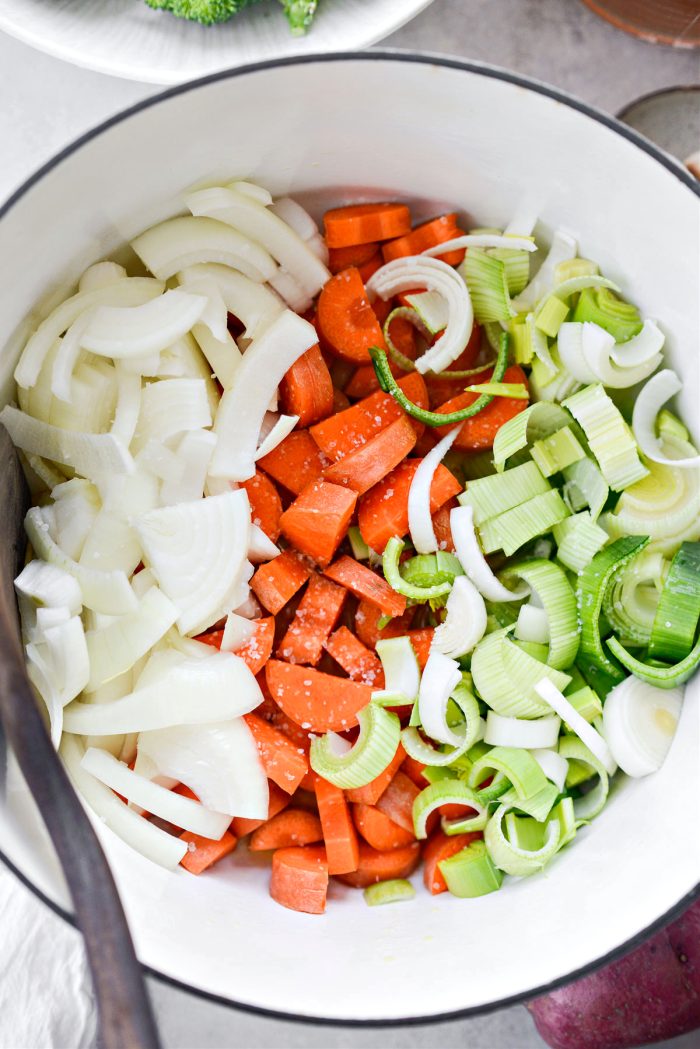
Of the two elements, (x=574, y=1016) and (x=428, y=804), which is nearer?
(x=428, y=804)

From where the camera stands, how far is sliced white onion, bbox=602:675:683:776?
1067 mm

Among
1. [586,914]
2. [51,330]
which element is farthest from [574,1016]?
[51,330]

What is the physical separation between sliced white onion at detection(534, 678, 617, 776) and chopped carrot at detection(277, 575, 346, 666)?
239mm

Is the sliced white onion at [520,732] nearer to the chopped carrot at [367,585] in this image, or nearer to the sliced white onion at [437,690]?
the sliced white onion at [437,690]

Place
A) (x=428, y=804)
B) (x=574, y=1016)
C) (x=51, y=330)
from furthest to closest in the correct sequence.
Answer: (x=574, y=1016)
(x=428, y=804)
(x=51, y=330)

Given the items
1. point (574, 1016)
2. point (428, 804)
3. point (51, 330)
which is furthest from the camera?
point (574, 1016)

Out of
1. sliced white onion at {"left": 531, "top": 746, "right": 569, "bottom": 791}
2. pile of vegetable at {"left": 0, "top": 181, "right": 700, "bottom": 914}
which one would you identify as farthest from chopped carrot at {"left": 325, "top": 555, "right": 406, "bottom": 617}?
sliced white onion at {"left": 531, "top": 746, "right": 569, "bottom": 791}

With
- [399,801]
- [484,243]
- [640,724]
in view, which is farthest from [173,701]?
[484,243]

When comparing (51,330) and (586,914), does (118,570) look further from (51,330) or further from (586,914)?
(586,914)

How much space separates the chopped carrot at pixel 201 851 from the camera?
3.54 ft

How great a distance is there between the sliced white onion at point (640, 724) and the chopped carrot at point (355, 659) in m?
0.26

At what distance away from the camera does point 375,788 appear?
1.10m

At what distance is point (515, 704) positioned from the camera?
3.55 feet

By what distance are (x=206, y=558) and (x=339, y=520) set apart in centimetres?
15
